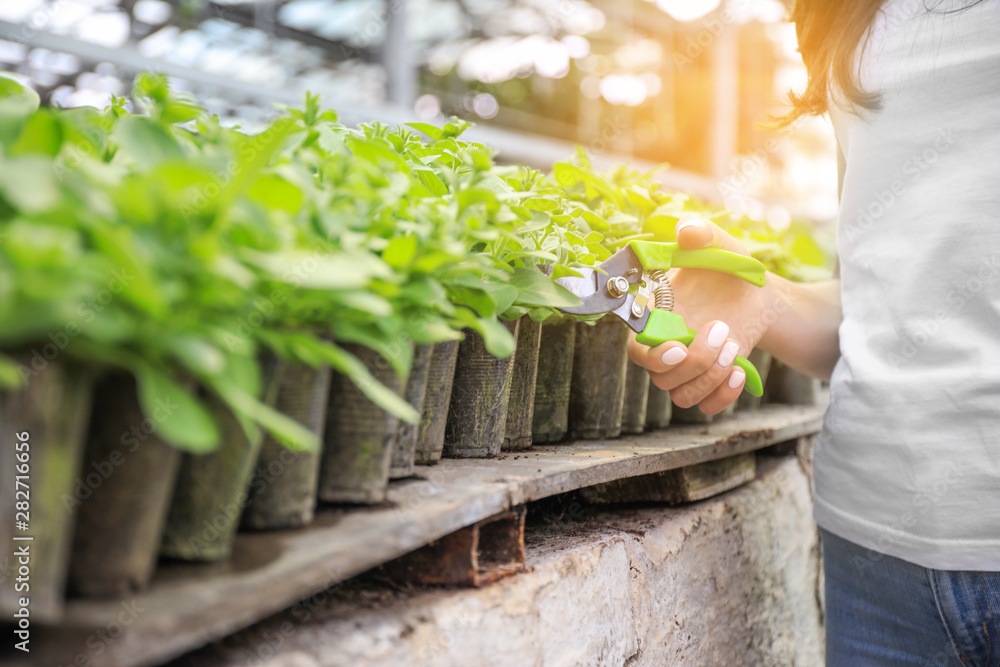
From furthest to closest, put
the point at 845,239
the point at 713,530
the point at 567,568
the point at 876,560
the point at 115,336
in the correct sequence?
the point at 713,530 → the point at 845,239 → the point at 876,560 → the point at 567,568 → the point at 115,336

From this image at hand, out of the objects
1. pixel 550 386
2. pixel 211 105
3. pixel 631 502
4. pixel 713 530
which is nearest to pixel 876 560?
pixel 713 530

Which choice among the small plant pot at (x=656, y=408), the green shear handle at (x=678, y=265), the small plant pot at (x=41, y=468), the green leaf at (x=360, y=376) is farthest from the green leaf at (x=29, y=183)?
the small plant pot at (x=656, y=408)

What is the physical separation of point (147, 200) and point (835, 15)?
1.05 m

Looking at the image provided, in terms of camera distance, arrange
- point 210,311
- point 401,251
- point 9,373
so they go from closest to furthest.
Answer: point 9,373 → point 210,311 → point 401,251

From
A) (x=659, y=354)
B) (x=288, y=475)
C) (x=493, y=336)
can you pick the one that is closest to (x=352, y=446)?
(x=288, y=475)

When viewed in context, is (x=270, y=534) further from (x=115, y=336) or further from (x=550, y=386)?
(x=550, y=386)

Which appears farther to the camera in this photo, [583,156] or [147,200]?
[583,156]

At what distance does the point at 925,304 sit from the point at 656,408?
0.56 metres

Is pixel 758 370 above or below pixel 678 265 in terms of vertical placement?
below

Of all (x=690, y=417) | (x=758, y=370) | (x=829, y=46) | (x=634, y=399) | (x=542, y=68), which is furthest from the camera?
(x=542, y=68)

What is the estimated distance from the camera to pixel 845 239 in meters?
1.12

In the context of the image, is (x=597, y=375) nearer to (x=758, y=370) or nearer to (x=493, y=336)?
(x=493, y=336)

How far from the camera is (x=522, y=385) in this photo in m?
1.05

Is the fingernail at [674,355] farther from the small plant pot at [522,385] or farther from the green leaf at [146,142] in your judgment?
the green leaf at [146,142]
